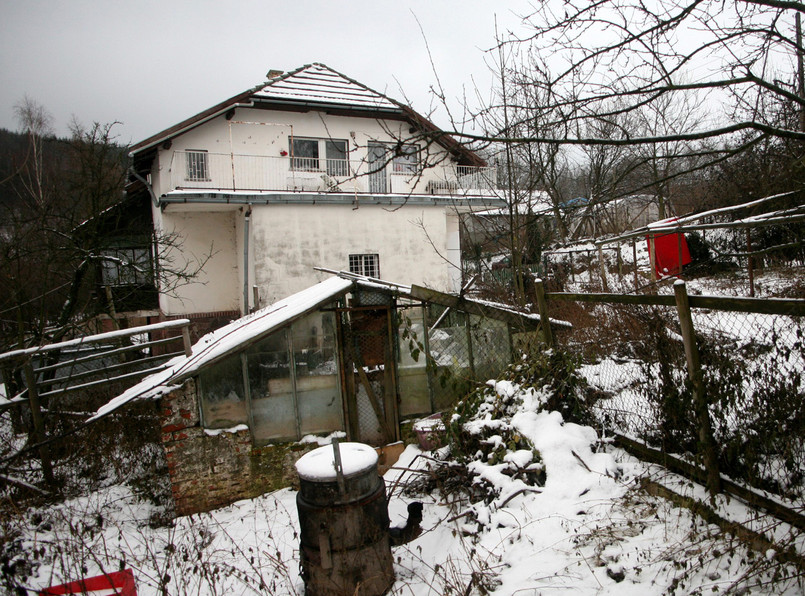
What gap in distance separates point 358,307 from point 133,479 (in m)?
3.96

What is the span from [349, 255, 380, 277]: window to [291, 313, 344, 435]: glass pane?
9.38m

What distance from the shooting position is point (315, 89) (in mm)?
17094

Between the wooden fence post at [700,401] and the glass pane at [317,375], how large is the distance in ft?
15.4

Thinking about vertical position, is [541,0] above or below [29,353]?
above

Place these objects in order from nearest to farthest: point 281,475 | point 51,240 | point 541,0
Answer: point 541,0 → point 281,475 → point 51,240

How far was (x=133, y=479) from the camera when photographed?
21.7 feet

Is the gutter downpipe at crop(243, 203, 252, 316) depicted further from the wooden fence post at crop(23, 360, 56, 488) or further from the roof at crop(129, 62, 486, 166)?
the wooden fence post at crop(23, 360, 56, 488)

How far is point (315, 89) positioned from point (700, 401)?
16865mm

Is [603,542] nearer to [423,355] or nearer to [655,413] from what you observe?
[655,413]

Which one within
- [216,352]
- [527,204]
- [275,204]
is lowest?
[216,352]

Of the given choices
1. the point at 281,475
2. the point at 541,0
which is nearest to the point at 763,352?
the point at 541,0

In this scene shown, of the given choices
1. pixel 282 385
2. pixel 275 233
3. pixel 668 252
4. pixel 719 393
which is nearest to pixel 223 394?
pixel 282 385

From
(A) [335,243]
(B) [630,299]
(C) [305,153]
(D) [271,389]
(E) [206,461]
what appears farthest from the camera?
(C) [305,153]

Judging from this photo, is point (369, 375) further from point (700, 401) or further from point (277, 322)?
point (700, 401)
